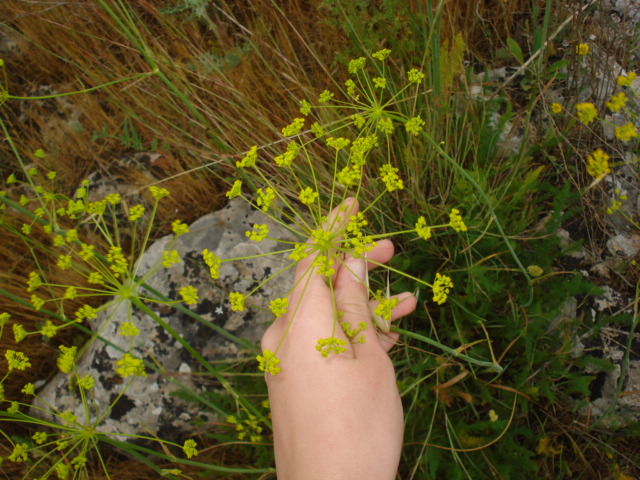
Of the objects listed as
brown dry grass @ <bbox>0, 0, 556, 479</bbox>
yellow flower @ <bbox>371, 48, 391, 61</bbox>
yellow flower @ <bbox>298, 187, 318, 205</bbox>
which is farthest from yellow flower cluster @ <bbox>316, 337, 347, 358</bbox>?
brown dry grass @ <bbox>0, 0, 556, 479</bbox>

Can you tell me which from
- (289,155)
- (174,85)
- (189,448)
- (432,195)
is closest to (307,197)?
(289,155)

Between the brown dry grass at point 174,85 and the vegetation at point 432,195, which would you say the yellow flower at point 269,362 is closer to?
the vegetation at point 432,195

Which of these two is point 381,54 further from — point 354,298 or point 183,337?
point 183,337

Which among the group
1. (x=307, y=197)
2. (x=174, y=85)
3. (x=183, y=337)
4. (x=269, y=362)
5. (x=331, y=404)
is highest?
(x=174, y=85)

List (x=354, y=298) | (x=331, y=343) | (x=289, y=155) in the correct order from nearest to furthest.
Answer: (x=331, y=343)
(x=289, y=155)
(x=354, y=298)

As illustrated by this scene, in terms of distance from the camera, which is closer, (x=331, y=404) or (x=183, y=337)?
(x=331, y=404)

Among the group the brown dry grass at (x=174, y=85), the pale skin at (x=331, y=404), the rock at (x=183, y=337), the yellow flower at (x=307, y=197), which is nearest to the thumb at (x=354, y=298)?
Result: the pale skin at (x=331, y=404)
